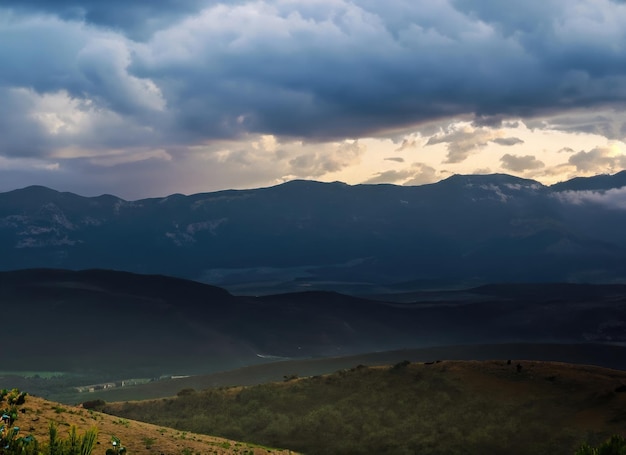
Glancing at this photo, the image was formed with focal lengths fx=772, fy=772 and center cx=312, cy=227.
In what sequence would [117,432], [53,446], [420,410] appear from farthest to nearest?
[420,410], [117,432], [53,446]

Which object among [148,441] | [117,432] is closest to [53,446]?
[148,441]

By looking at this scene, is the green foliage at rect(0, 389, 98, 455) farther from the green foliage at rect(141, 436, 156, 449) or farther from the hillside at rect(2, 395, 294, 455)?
the green foliage at rect(141, 436, 156, 449)

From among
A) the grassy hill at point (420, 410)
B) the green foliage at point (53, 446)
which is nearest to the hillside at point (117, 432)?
the green foliage at point (53, 446)

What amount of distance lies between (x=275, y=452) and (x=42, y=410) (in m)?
21.3

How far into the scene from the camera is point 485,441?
92438 mm

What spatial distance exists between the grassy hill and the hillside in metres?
32.2

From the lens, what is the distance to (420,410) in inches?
4043

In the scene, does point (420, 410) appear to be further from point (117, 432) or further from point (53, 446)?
point (53, 446)

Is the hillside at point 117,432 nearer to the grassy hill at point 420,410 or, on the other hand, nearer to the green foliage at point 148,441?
the green foliage at point 148,441

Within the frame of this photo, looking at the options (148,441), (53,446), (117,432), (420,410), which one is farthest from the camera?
(420,410)

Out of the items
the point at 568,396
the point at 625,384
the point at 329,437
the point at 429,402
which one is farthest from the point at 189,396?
the point at 625,384

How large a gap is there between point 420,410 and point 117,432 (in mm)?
53737

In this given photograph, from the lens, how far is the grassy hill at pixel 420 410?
91.8 m

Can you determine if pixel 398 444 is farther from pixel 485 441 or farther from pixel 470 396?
pixel 470 396
